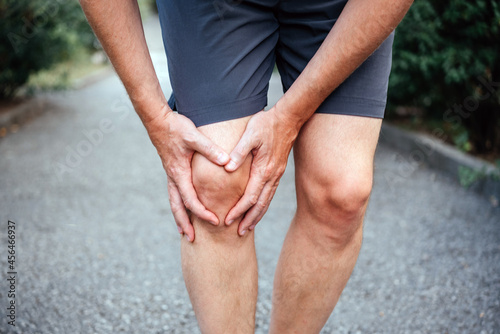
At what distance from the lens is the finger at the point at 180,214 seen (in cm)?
111

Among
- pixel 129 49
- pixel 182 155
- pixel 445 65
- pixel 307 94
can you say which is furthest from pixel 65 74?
pixel 307 94

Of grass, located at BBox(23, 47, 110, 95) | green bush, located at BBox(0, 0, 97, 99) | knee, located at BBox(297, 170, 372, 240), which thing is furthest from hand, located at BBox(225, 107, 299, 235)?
grass, located at BBox(23, 47, 110, 95)

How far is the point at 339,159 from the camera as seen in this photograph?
109cm

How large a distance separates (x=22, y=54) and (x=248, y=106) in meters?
4.89

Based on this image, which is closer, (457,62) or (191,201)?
(191,201)

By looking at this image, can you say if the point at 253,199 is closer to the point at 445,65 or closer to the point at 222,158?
the point at 222,158

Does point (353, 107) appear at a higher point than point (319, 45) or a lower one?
lower

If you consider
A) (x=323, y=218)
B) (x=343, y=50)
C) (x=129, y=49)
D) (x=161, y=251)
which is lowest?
Result: (x=161, y=251)

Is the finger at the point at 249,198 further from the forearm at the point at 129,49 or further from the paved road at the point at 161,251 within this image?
the paved road at the point at 161,251

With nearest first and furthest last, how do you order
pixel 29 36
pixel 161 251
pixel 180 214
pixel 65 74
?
pixel 180 214, pixel 161 251, pixel 29 36, pixel 65 74

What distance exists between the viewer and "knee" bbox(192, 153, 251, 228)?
1.04 metres

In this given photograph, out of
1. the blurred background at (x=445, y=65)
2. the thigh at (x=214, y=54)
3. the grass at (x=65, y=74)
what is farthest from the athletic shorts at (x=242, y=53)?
the grass at (x=65, y=74)

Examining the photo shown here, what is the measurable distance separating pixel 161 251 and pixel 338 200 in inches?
60.7

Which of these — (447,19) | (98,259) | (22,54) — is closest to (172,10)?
(98,259)
